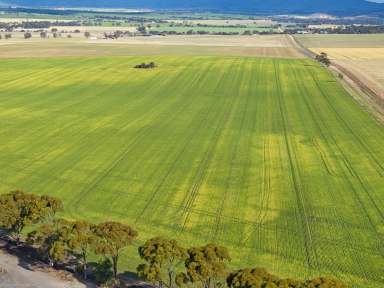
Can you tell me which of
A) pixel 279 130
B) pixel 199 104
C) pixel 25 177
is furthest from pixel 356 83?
pixel 25 177

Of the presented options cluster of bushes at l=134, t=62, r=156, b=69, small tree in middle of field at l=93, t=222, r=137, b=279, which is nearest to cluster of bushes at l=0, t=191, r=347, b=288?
small tree in middle of field at l=93, t=222, r=137, b=279

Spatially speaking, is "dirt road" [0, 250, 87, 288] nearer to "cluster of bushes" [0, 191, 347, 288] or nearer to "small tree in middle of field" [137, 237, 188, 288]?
"cluster of bushes" [0, 191, 347, 288]

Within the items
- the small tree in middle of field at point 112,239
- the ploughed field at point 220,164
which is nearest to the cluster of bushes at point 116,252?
the small tree in middle of field at point 112,239

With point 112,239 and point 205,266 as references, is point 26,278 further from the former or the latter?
point 205,266

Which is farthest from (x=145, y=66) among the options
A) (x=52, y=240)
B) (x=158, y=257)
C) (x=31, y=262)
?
(x=158, y=257)

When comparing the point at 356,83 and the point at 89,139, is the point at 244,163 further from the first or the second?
the point at 356,83
